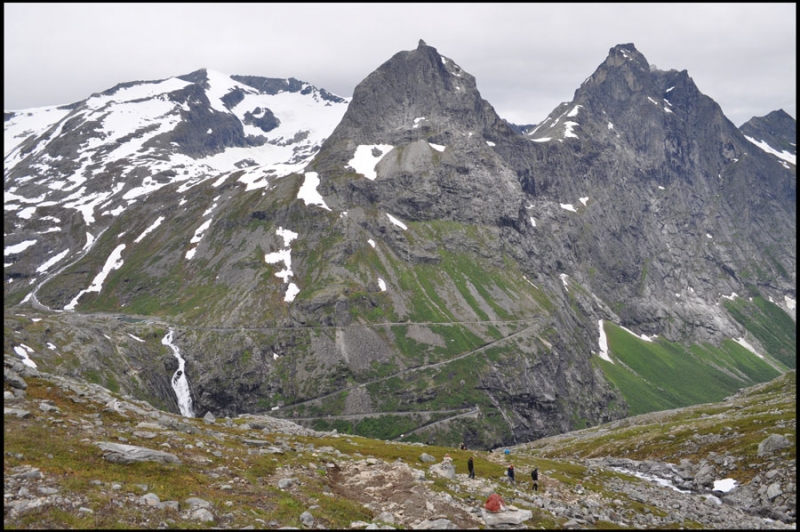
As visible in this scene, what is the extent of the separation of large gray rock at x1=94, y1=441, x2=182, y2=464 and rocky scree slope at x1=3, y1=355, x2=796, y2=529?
0.08m

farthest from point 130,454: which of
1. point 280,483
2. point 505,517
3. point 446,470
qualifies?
point 446,470

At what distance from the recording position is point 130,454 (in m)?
33.0

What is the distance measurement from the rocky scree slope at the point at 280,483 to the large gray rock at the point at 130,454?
82mm

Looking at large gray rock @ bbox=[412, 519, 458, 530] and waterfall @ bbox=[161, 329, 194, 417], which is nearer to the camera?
large gray rock @ bbox=[412, 519, 458, 530]

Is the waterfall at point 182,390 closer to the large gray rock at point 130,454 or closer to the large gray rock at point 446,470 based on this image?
the large gray rock at point 446,470

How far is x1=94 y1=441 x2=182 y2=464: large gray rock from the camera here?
3244 centimetres

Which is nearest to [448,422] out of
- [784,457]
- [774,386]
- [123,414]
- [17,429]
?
[774,386]

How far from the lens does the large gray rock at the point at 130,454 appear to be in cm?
3244

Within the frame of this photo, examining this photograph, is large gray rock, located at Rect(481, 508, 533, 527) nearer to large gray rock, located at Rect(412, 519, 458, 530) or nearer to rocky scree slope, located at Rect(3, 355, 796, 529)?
rocky scree slope, located at Rect(3, 355, 796, 529)

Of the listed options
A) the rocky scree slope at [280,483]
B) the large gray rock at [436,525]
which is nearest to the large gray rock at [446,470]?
the rocky scree slope at [280,483]

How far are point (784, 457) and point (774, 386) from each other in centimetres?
10869

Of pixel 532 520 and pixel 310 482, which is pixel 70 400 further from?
pixel 532 520

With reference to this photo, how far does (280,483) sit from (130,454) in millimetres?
10822

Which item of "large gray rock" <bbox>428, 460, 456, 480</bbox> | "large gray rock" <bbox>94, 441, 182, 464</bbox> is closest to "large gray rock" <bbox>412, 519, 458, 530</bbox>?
"large gray rock" <bbox>428, 460, 456, 480</bbox>
